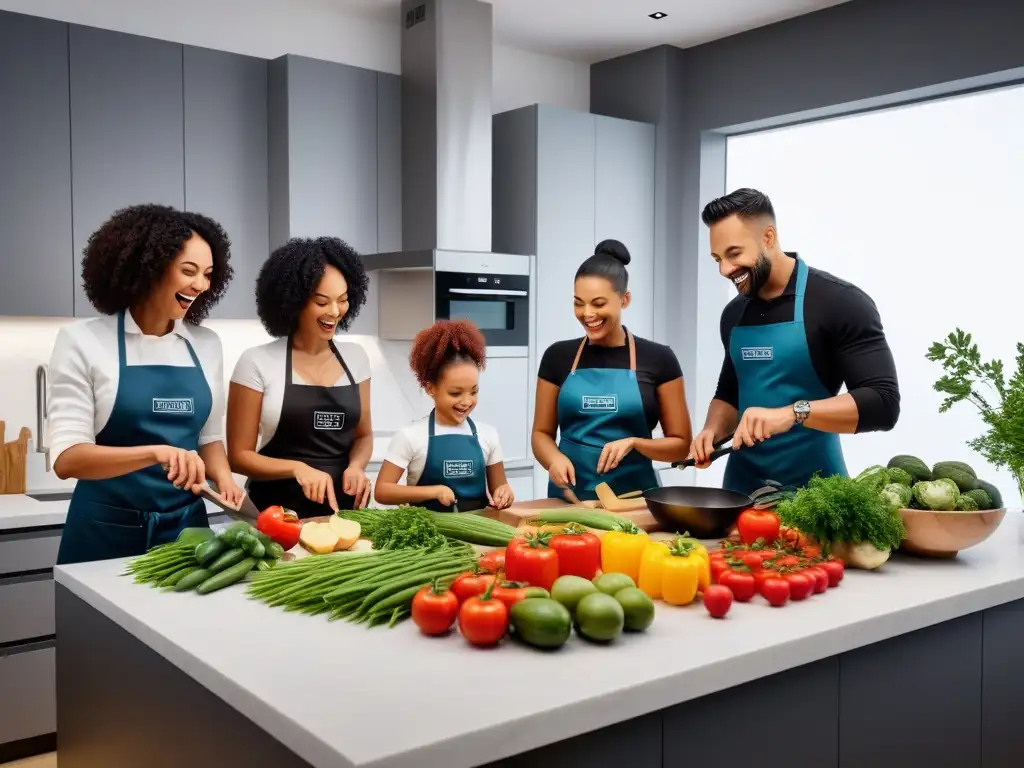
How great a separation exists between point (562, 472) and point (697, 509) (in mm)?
633

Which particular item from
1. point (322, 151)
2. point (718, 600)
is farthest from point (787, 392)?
point (322, 151)

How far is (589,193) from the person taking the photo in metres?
5.30

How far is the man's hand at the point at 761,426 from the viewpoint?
2453 mm

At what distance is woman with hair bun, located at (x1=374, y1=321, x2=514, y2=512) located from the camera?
280 centimetres

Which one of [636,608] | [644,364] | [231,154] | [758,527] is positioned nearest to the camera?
[636,608]

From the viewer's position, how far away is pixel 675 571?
5.90 feet

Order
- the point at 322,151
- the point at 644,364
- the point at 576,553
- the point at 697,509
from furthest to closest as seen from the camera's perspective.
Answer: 1. the point at 322,151
2. the point at 644,364
3. the point at 697,509
4. the point at 576,553

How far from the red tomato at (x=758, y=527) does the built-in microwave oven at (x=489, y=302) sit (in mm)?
2520

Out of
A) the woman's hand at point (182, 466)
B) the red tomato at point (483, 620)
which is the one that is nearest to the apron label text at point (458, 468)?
the woman's hand at point (182, 466)

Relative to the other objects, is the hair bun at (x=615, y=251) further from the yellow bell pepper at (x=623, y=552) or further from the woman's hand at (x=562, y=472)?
the yellow bell pepper at (x=623, y=552)

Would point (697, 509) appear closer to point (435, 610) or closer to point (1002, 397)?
→ point (1002, 397)

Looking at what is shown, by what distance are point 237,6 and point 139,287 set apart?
269cm

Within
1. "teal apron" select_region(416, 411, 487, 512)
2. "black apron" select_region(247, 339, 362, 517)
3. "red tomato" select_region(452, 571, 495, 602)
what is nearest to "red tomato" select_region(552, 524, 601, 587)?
"red tomato" select_region(452, 571, 495, 602)

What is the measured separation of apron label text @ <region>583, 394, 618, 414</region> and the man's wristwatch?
24.4 inches
